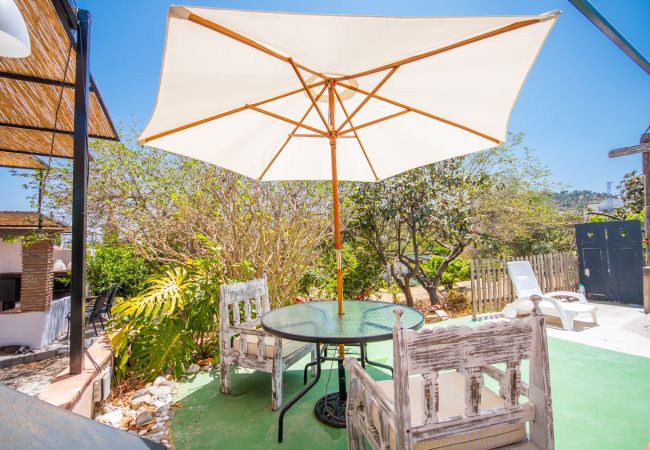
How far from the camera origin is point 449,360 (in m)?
1.09

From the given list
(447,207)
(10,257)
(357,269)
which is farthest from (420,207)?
(10,257)

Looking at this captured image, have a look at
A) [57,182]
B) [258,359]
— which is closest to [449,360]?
[258,359]

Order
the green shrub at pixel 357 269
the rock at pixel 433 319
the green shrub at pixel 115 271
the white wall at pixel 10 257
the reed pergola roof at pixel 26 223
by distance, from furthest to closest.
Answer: the white wall at pixel 10 257 → the green shrub at pixel 115 271 → the reed pergola roof at pixel 26 223 → the green shrub at pixel 357 269 → the rock at pixel 433 319

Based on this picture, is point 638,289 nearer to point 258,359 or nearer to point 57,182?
point 258,359

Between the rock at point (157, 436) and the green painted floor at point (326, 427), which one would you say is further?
the rock at point (157, 436)

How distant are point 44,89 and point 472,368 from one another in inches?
148

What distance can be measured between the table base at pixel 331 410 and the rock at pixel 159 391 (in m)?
1.37

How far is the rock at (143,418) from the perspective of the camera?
91.2 inches

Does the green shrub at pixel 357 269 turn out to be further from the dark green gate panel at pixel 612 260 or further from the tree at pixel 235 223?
the dark green gate panel at pixel 612 260

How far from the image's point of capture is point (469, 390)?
1142mm

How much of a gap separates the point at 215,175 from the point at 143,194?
3.55m

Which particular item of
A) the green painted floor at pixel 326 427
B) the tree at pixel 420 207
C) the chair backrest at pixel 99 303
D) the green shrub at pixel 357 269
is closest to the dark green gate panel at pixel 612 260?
the tree at pixel 420 207

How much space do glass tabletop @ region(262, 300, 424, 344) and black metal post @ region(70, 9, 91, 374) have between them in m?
1.36

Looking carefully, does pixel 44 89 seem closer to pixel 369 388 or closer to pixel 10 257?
pixel 369 388
